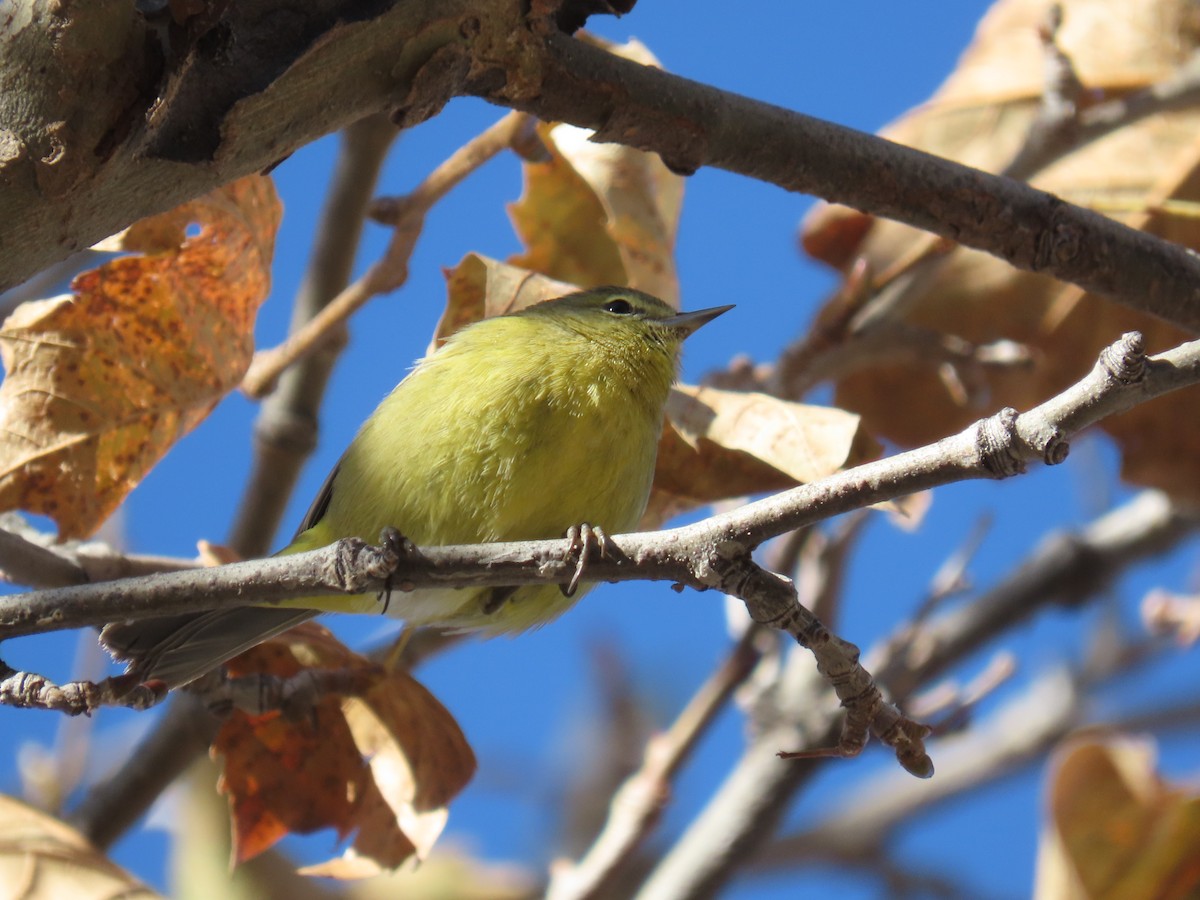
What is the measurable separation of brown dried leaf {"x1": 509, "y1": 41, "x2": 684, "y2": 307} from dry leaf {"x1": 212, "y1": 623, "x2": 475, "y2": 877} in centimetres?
121

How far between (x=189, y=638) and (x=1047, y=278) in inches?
106

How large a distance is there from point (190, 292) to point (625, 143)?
115 centimetres

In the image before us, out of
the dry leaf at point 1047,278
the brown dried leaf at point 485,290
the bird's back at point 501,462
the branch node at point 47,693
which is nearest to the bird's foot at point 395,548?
the branch node at point 47,693

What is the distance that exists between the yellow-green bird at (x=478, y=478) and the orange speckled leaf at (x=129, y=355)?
352 millimetres

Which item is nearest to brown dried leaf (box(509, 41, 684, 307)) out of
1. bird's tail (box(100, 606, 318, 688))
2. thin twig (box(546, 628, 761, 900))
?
thin twig (box(546, 628, 761, 900))

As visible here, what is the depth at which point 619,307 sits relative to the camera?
12.4 ft

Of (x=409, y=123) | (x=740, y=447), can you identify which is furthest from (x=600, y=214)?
(x=409, y=123)

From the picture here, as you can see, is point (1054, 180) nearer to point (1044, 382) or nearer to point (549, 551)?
point (1044, 382)

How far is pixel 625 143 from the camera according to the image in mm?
2672

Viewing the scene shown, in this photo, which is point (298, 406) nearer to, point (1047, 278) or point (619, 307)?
point (619, 307)

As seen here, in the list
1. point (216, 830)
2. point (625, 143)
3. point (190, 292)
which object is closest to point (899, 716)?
point (625, 143)

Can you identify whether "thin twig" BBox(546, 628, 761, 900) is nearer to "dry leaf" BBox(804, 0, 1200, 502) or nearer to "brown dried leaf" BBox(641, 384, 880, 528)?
"brown dried leaf" BBox(641, 384, 880, 528)

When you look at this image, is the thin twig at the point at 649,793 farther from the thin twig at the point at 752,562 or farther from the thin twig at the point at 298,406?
the thin twig at the point at 752,562

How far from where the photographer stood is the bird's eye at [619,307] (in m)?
3.76
